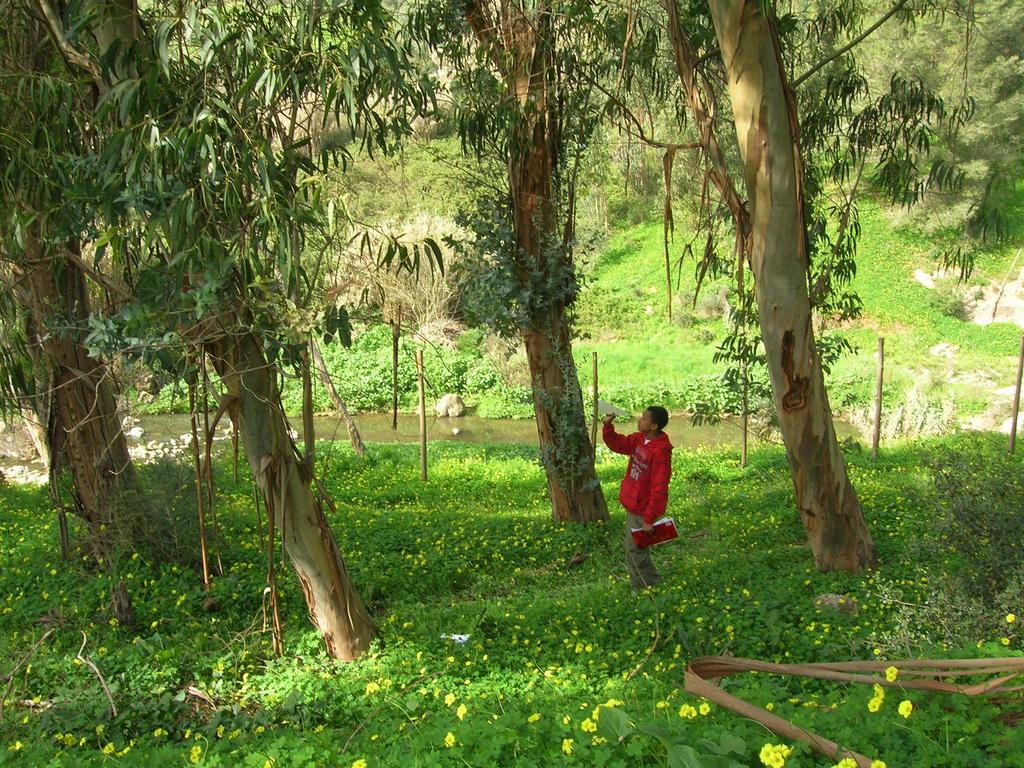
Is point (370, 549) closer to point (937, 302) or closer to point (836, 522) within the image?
point (836, 522)

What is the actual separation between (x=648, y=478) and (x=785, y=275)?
5.66 ft

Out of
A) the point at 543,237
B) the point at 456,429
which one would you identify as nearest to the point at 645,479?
the point at 543,237

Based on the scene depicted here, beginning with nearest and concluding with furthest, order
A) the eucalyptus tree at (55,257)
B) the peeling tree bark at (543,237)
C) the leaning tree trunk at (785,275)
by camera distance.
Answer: the eucalyptus tree at (55,257) < the leaning tree trunk at (785,275) < the peeling tree bark at (543,237)

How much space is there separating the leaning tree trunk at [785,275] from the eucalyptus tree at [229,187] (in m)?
2.17

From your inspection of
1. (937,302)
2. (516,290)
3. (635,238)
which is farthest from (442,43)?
(635,238)

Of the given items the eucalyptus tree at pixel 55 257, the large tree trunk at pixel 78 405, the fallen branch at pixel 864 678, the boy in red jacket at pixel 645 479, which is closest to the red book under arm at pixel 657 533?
the boy in red jacket at pixel 645 479

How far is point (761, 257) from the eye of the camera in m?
6.02

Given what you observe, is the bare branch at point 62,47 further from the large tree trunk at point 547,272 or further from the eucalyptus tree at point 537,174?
the large tree trunk at point 547,272

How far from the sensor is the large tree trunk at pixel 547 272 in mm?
8266

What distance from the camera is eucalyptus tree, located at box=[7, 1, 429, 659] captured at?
4395 mm

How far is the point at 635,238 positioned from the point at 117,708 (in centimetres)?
2959

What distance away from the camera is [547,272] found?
28.3 ft

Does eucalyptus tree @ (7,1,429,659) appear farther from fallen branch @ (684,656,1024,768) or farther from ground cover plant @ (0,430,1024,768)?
fallen branch @ (684,656,1024,768)

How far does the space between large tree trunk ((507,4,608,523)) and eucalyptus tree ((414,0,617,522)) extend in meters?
0.01
